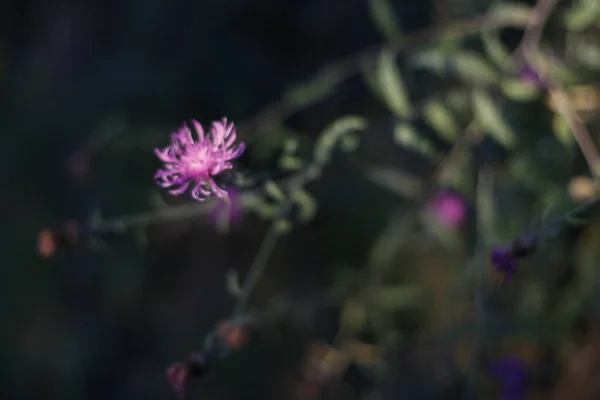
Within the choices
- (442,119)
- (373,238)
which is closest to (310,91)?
(442,119)

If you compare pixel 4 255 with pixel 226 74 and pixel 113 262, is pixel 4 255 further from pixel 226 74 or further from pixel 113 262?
pixel 226 74

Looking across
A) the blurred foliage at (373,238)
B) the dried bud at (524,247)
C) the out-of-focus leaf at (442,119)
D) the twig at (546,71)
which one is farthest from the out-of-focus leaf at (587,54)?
the dried bud at (524,247)

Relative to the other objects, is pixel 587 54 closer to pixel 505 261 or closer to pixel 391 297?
pixel 391 297

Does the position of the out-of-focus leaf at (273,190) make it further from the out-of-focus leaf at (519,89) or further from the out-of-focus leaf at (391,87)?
the out-of-focus leaf at (519,89)

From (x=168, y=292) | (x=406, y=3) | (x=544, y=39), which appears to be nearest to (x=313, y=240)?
(x=168, y=292)

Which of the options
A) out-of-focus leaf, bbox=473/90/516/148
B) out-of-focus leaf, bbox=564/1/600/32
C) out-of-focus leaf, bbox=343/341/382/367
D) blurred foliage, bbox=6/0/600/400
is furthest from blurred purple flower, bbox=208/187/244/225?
out-of-focus leaf, bbox=564/1/600/32

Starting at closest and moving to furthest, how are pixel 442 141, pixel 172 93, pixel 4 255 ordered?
pixel 442 141, pixel 172 93, pixel 4 255
